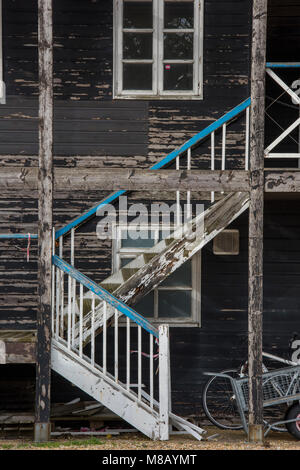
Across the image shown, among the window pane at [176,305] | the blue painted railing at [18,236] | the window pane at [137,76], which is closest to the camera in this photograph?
the blue painted railing at [18,236]

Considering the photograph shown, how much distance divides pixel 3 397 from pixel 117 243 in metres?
2.91

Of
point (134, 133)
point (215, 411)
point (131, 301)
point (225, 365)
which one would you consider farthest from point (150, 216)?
point (215, 411)

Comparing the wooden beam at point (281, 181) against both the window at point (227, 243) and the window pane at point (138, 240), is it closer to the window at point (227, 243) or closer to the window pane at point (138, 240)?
the window at point (227, 243)

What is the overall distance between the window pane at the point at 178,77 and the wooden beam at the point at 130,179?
8.05 feet

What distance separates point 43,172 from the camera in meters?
6.84

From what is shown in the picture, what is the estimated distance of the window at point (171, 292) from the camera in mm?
8992

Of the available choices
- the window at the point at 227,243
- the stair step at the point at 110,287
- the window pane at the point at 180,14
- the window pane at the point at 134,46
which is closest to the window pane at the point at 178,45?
the window pane at the point at 180,14

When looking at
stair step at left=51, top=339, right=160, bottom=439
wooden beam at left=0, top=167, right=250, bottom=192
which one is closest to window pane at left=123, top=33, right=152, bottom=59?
wooden beam at left=0, top=167, right=250, bottom=192

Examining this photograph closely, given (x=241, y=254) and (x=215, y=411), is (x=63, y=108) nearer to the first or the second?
(x=241, y=254)

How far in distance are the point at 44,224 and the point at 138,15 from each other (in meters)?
3.88

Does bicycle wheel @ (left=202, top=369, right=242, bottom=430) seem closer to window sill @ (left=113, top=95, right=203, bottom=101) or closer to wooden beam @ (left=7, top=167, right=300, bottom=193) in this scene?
wooden beam @ (left=7, top=167, right=300, bottom=193)

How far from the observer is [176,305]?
9078 millimetres

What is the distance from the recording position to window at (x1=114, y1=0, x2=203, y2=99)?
28.9ft
